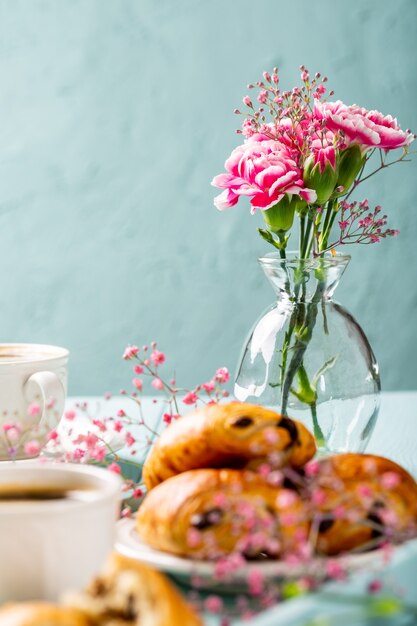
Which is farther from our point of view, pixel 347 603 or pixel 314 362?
pixel 314 362

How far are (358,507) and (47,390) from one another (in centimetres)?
37

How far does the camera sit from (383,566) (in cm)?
42

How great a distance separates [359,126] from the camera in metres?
0.72

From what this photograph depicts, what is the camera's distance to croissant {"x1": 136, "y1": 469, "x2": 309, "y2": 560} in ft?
1.47

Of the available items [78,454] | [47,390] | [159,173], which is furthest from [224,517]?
[159,173]

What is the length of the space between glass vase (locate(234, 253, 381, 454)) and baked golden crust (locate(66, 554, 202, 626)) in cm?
35

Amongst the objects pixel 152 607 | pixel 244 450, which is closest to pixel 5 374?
pixel 244 450

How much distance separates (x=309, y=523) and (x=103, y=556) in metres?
0.11

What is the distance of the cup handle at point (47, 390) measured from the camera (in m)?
0.78

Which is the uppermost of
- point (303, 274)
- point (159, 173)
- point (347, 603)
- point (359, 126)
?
point (159, 173)

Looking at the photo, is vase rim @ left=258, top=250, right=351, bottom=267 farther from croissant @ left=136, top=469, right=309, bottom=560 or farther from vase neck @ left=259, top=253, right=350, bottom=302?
croissant @ left=136, top=469, right=309, bottom=560

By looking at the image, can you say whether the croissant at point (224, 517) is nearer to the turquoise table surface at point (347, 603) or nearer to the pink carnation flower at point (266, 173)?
the turquoise table surface at point (347, 603)

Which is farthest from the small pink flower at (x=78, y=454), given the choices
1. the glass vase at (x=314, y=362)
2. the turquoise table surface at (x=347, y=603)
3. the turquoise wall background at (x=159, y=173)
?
the turquoise wall background at (x=159, y=173)

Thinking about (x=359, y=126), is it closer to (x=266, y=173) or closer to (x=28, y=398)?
(x=266, y=173)
